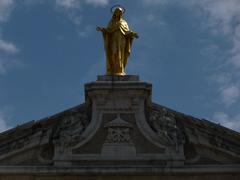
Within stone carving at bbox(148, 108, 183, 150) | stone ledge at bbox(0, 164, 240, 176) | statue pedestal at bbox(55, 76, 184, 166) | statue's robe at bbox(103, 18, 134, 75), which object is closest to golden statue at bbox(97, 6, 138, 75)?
statue's robe at bbox(103, 18, 134, 75)

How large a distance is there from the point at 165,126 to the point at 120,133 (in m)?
1.19

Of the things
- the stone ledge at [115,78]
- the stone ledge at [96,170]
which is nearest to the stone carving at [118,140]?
the stone ledge at [96,170]

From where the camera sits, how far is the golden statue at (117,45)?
56.4 ft

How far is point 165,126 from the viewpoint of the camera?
53.2 ft

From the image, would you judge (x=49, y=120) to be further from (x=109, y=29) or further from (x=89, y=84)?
(x=109, y=29)

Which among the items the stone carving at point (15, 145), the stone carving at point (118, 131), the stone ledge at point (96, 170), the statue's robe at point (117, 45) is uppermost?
the statue's robe at point (117, 45)

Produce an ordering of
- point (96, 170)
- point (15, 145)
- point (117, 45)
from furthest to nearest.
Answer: point (117, 45) → point (15, 145) → point (96, 170)

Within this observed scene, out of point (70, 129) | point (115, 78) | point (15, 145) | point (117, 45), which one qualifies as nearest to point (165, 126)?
point (115, 78)

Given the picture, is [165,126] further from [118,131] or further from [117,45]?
[117,45]

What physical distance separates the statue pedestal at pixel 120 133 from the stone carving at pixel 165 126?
3 centimetres

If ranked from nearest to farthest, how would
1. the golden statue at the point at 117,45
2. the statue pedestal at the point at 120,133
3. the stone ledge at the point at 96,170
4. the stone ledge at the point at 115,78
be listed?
the stone ledge at the point at 96,170, the statue pedestal at the point at 120,133, the stone ledge at the point at 115,78, the golden statue at the point at 117,45

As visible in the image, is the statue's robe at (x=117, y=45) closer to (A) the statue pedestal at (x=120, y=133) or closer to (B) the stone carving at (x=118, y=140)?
(A) the statue pedestal at (x=120, y=133)

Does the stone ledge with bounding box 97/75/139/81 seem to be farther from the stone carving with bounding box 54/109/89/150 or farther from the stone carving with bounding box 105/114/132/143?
the stone carving with bounding box 105/114/132/143

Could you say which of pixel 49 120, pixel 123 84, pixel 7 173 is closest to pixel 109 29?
pixel 123 84
